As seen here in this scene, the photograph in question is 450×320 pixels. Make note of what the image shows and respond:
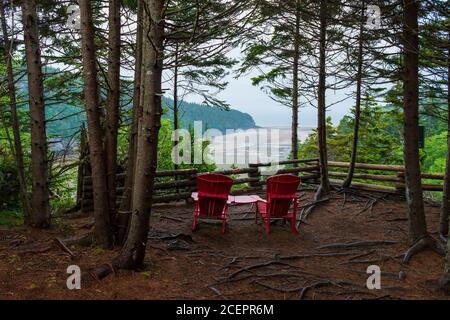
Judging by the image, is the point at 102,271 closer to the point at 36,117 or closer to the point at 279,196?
the point at 36,117

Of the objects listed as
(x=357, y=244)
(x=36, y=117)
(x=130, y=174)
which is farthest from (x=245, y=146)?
(x=130, y=174)

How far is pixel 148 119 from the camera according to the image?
4.15 metres

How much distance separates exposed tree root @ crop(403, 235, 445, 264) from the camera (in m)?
6.04

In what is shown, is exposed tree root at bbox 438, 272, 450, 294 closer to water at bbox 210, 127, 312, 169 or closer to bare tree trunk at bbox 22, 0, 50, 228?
bare tree trunk at bbox 22, 0, 50, 228

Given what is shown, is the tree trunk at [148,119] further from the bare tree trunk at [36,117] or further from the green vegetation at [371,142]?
the green vegetation at [371,142]

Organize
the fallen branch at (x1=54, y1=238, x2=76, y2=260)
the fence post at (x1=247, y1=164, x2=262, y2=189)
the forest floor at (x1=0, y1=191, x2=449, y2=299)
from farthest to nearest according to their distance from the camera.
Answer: the fence post at (x1=247, y1=164, x2=262, y2=189)
the fallen branch at (x1=54, y1=238, x2=76, y2=260)
the forest floor at (x1=0, y1=191, x2=449, y2=299)

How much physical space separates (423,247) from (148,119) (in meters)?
5.02

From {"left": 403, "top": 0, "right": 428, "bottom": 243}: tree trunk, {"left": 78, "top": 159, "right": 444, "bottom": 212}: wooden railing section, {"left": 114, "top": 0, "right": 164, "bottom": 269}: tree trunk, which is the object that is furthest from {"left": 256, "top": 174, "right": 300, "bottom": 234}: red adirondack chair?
{"left": 114, "top": 0, "right": 164, "bottom": 269}: tree trunk

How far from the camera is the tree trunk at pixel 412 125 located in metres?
6.24

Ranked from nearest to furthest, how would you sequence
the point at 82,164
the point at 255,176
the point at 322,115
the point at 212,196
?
the point at 212,196
the point at 82,164
the point at 322,115
the point at 255,176

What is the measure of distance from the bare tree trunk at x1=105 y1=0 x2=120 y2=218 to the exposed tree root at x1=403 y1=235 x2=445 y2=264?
4678mm

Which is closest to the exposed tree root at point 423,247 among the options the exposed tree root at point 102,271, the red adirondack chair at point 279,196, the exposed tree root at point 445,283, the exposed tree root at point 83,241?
the exposed tree root at point 445,283

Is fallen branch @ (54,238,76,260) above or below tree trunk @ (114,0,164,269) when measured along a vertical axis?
below

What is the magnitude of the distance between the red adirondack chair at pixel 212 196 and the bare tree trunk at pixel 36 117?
8.64 feet
